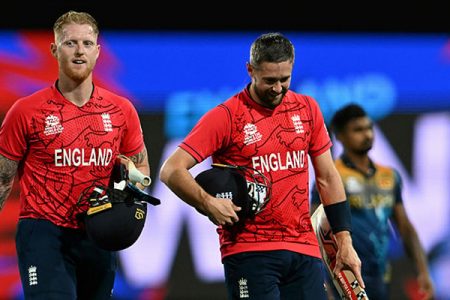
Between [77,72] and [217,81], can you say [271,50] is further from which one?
[217,81]

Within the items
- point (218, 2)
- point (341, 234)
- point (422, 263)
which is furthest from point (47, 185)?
point (218, 2)

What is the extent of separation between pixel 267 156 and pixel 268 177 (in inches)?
4.5

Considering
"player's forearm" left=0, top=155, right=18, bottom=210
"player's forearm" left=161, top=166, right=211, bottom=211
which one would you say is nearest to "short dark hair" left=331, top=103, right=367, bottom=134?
"player's forearm" left=161, top=166, right=211, bottom=211

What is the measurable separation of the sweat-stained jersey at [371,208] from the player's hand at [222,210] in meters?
2.17

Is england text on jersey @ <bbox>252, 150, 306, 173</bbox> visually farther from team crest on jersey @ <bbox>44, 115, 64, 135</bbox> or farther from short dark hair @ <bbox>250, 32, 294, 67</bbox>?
team crest on jersey @ <bbox>44, 115, 64, 135</bbox>

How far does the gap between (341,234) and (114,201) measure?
124 cm

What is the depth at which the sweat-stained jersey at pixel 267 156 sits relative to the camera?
18.2 feet

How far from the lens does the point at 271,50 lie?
5555mm

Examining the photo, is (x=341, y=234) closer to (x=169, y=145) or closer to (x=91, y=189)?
(x=91, y=189)

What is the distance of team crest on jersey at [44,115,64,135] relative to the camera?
5516mm

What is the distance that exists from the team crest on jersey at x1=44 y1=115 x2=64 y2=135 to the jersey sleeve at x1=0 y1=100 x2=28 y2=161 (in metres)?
0.11

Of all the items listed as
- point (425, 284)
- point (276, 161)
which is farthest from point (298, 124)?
point (425, 284)

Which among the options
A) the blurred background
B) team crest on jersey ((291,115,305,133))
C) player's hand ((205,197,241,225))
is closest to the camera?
player's hand ((205,197,241,225))

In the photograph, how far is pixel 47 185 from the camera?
5.46 meters
